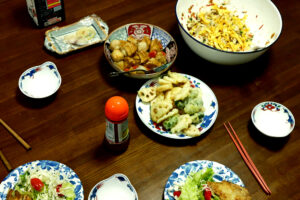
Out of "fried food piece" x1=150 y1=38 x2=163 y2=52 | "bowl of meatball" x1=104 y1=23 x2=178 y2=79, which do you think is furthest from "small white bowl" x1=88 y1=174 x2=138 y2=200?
"fried food piece" x1=150 y1=38 x2=163 y2=52

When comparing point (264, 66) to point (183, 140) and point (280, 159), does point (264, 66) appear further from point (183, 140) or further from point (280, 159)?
point (183, 140)

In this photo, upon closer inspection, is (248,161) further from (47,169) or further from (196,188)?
(47,169)

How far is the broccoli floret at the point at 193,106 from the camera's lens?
173 cm

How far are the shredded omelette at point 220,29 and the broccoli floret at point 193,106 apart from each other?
1.43 feet

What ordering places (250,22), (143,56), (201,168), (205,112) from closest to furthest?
(201,168) < (205,112) < (143,56) < (250,22)

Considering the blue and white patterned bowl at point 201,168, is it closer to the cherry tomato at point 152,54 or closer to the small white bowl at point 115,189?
the small white bowl at point 115,189

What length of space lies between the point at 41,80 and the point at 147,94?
1.95 feet

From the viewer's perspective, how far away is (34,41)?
6.73 feet

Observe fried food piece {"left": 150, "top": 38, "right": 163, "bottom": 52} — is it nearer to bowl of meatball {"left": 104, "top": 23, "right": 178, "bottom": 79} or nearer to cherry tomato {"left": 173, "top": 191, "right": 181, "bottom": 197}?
bowl of meatball {"left": 104, "top": 23, "right": 178, "bottom": 79}

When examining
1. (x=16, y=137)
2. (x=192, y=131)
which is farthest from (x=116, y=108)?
(x=16, y=137)

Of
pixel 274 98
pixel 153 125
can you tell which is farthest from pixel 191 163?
pixel 274 98

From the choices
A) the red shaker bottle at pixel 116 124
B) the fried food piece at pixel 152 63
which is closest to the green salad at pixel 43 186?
the red shaker bottle at pixel 116 124

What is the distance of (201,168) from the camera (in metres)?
1.60

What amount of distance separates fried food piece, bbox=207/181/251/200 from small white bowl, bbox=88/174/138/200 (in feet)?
1.19
